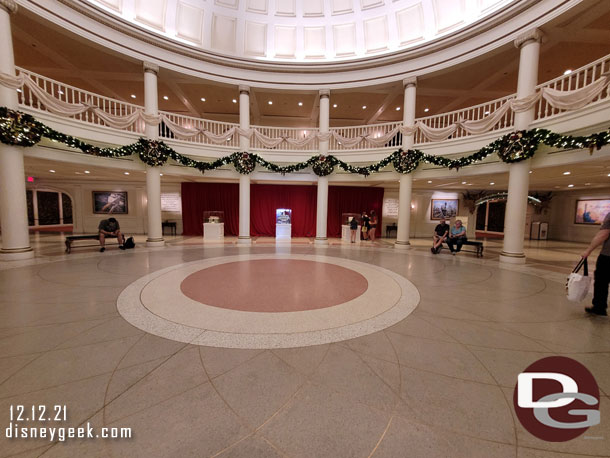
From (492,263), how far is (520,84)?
5.57m

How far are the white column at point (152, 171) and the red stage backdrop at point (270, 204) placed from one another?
477cm

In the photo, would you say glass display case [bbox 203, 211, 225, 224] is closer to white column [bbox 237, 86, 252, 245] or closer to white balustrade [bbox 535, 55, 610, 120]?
white column [bbox 237, 86, 252, 245]

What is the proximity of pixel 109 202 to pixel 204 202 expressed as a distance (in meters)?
5.65

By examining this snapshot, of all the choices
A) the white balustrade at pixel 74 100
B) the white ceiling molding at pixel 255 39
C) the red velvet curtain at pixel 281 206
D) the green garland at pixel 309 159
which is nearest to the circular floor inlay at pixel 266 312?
the green garland at pixel 309 159

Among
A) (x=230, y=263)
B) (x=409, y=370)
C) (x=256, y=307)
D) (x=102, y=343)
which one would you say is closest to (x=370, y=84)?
(x=230, y=263)

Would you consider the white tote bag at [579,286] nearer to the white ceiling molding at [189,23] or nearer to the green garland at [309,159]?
the green garland at [309,159]

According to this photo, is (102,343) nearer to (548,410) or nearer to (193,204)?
(548,410)

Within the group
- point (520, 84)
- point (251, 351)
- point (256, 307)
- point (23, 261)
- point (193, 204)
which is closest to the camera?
point (251, 351)

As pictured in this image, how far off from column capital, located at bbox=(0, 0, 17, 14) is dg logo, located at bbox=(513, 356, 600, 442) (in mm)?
12702

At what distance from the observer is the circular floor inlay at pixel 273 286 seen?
3.90 metres

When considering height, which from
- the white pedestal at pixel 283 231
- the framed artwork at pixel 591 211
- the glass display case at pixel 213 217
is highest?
the framed artwork at pixel 591 211

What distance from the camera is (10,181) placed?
6625 millimetres

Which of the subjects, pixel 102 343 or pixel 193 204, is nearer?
pixel 102 343

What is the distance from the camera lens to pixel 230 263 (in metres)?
6.75
